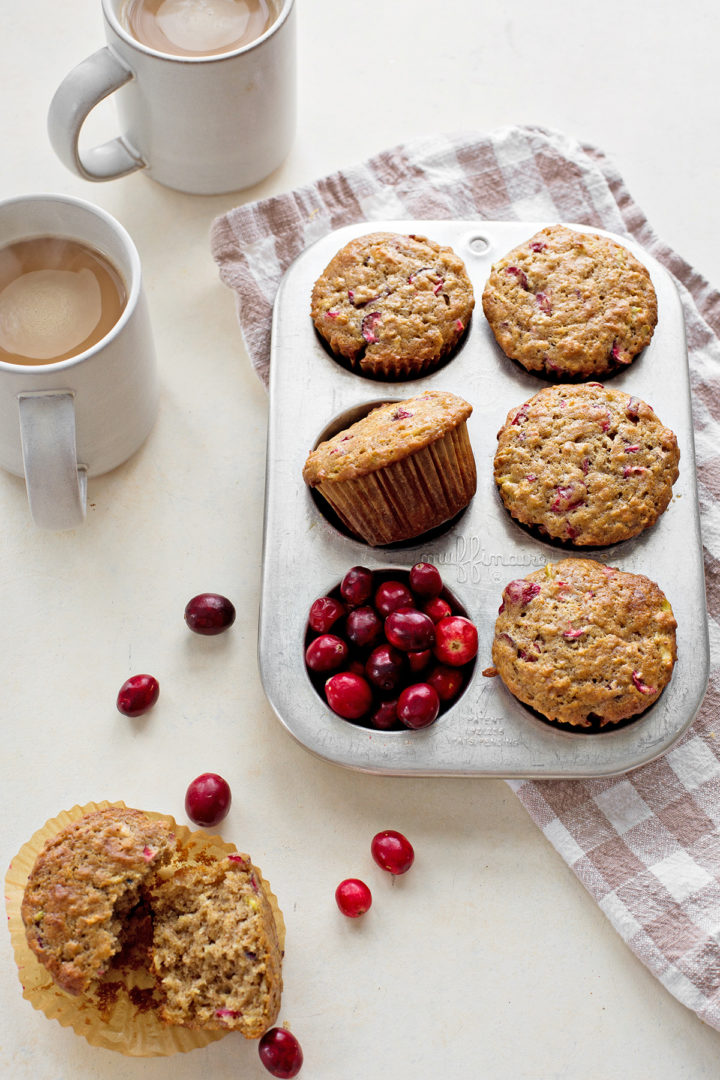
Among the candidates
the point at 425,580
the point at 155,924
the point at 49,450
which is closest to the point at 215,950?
the point at 155,924

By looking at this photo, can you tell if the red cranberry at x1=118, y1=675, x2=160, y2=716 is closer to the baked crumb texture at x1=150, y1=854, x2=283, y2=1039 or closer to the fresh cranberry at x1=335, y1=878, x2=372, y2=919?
the baked crumb texture at x1=150, y1=854, x2=283, y2=1039

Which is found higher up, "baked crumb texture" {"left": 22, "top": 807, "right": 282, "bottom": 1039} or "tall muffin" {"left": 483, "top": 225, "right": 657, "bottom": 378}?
"tall muffin" {"left": 483, "top": 225, "right": 657, "bottom": 378}

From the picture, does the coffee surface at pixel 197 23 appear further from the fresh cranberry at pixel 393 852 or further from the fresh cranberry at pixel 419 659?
the fresh cranberry at pixel 393 852

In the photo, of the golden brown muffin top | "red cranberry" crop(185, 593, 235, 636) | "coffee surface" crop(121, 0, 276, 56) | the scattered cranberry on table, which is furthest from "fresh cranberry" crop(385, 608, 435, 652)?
"coffee surface" crop(121, 0, 276, 56)

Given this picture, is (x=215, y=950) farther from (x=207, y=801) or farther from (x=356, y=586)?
(x=356, y=586)

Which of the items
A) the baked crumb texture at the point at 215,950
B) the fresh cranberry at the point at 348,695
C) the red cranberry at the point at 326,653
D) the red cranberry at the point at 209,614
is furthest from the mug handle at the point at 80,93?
the baked crumb texture at the point at 215,950

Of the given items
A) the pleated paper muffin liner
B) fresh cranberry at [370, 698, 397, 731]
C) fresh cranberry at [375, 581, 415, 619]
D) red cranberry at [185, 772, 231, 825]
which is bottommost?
red cranberry at [185, 772, 231, 825]
